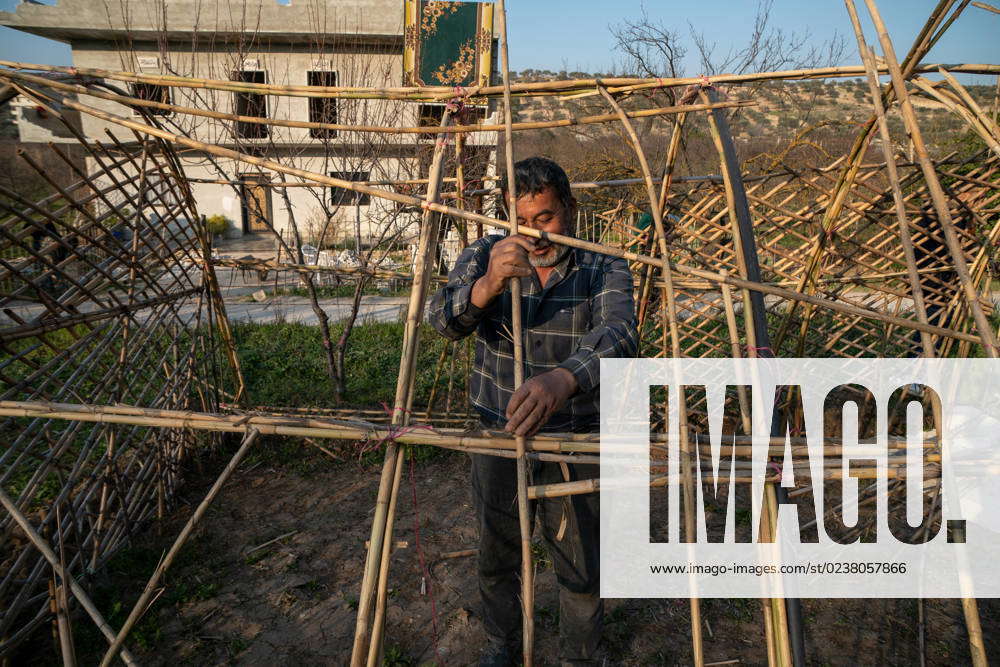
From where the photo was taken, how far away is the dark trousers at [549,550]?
1.68m

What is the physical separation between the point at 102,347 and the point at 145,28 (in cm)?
1070

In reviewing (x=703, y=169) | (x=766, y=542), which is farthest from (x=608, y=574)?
(x=703, y=169)

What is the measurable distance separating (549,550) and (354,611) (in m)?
0.92

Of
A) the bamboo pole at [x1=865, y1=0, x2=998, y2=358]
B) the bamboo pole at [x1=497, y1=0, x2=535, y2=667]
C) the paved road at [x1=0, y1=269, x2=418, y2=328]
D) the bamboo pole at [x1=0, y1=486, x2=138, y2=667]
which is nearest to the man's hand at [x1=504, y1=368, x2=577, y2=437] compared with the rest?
the bamboo pole at [x1=497, y1=0, x2=535, y2=667]

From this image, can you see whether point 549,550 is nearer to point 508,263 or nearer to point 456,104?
point 508,263

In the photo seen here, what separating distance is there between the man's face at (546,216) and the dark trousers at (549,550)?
0.64m

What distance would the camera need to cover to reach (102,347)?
2412 millimetres

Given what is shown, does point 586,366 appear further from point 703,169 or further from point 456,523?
point 703,169

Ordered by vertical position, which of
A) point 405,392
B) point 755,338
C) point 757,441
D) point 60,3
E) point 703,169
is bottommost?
point 757,441

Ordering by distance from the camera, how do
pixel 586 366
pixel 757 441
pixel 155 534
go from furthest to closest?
1. pixel 155 534
2. pixel 586 366
3. pixel 757 441

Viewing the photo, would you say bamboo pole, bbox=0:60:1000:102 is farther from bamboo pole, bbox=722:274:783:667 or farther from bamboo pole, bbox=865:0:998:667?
bamboo pole, bbox=722:274:783:667

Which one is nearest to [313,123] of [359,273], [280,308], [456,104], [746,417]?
[456,104]

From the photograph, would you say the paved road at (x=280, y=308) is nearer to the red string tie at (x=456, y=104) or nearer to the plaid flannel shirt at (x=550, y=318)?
the plaid flannel shirt at (x=550, y=318)

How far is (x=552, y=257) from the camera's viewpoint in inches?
65.6
